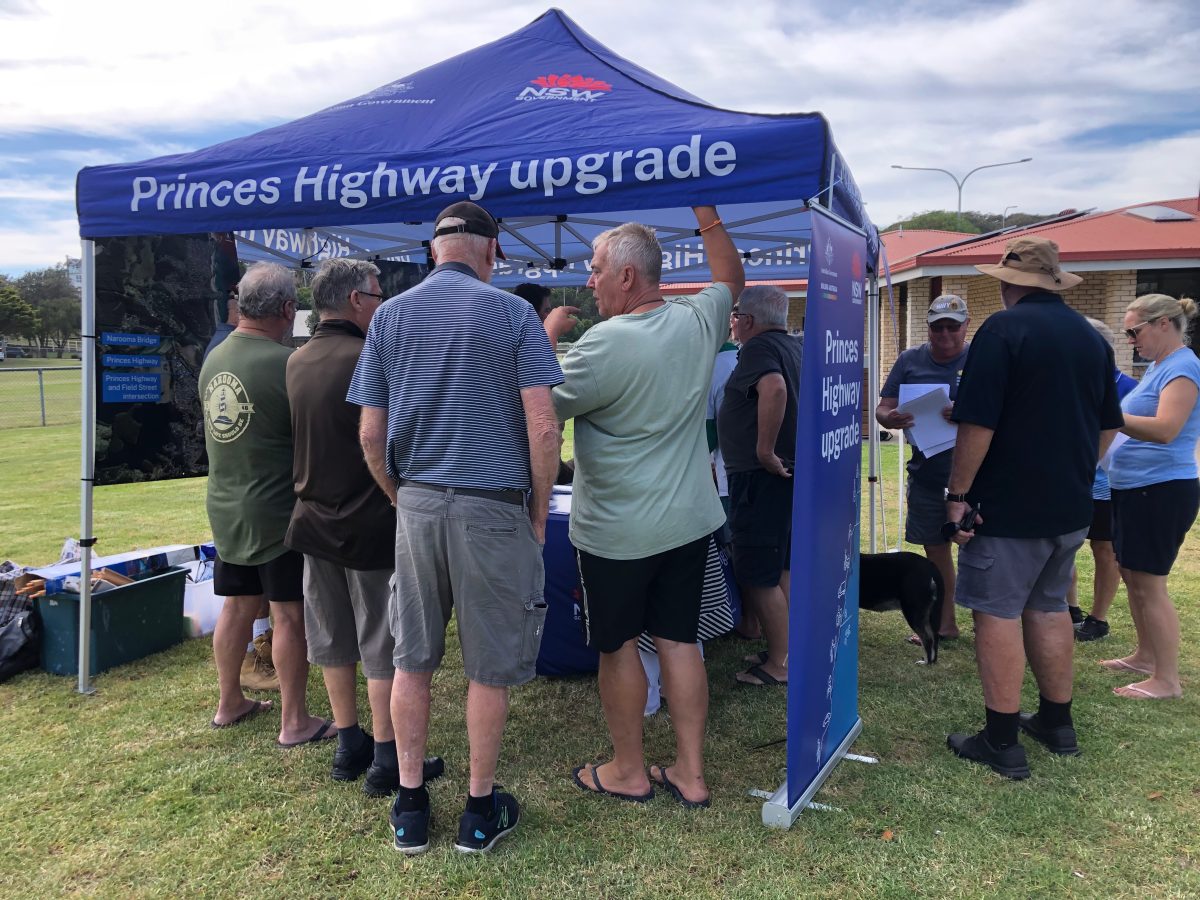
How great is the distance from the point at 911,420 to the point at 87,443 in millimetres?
3878

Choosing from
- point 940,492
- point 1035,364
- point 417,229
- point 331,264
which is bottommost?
point 940,492

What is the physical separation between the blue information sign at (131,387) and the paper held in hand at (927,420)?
3708mm

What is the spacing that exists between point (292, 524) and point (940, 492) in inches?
123

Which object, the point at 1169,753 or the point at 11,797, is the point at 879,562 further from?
the point at 11,797

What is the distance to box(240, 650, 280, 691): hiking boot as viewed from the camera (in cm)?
377

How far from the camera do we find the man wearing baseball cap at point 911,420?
4.14 metres

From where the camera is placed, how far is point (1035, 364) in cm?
276

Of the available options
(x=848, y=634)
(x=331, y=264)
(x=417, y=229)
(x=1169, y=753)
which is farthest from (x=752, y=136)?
(x=417, y=229)

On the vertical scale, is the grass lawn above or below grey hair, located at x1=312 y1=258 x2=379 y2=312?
below

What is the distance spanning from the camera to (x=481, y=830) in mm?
2430

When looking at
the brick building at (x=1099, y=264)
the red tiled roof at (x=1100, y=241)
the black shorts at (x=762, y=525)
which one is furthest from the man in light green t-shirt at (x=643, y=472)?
the red tiled roof at (x=1100, y=241)

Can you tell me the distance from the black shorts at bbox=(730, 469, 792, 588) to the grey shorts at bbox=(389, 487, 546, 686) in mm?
1514

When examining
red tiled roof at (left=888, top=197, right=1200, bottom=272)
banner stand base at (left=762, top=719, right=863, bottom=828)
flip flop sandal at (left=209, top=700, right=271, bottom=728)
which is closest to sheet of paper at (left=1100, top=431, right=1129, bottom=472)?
banner stand base at (left=762, top=719, right=863, bottom=828)

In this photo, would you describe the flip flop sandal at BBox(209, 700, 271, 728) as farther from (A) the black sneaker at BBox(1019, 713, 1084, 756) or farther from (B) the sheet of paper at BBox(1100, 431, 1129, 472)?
(B) the sheet of paper at BBox(1100, 431, 1129, 472)
